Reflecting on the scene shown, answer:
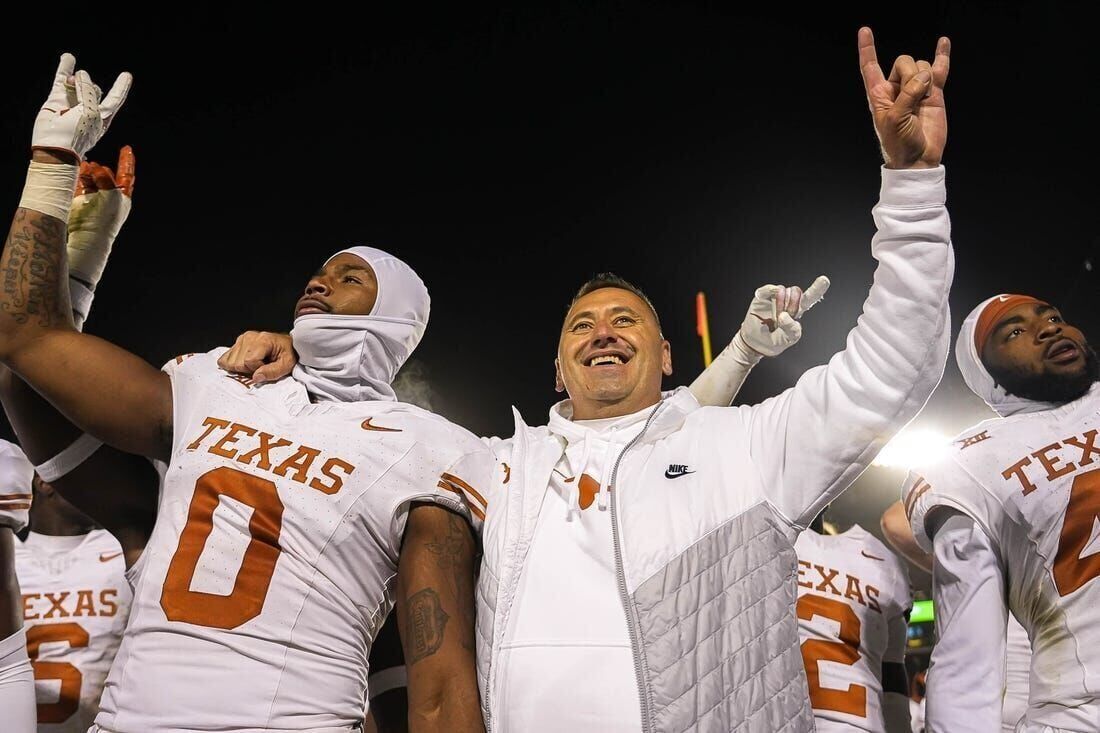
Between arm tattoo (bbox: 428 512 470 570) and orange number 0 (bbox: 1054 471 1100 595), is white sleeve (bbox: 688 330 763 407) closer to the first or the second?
orange number 0 (bbox: 1054 471 1100 595)

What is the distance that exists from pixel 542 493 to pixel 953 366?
315 inches

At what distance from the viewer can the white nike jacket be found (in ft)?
5.34

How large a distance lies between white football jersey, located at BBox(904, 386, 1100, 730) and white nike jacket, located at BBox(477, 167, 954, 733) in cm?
84

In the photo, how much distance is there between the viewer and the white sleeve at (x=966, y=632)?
2182mm

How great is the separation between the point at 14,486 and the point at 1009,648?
3.25 meters

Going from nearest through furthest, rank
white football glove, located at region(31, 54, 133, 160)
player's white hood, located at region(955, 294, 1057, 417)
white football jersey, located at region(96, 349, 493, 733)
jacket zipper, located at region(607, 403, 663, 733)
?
jacket zipper, located at region(607, 403, 663, 733) < white football jersey, located at region(96, 349, 493, 733) < white football glove, located at region(31, 54, 133, 160) < player's white hood, located at region(955, 294, 1057, 417)

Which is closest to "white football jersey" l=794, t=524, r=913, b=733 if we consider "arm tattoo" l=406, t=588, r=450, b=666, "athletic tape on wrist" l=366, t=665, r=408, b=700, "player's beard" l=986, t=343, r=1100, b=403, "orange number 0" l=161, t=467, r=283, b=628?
"player's beard" l=986, t=343, r=1100, b=403

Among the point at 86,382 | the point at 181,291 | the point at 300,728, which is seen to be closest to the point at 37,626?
the point at 86,382

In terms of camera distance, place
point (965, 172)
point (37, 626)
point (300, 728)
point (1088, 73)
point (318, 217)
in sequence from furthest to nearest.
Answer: point (318, 217)
point (965, 172)
point (1088, 73)
point (37, 626)
point (300, 728)

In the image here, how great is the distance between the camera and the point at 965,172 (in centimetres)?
736

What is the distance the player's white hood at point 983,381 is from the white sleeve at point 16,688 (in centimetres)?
278

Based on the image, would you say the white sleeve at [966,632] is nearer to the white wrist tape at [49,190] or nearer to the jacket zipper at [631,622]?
the jacket zipper at [631,622]

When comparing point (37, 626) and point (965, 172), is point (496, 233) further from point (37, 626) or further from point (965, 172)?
point (37, 626)

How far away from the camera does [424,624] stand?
1803 millimetres
